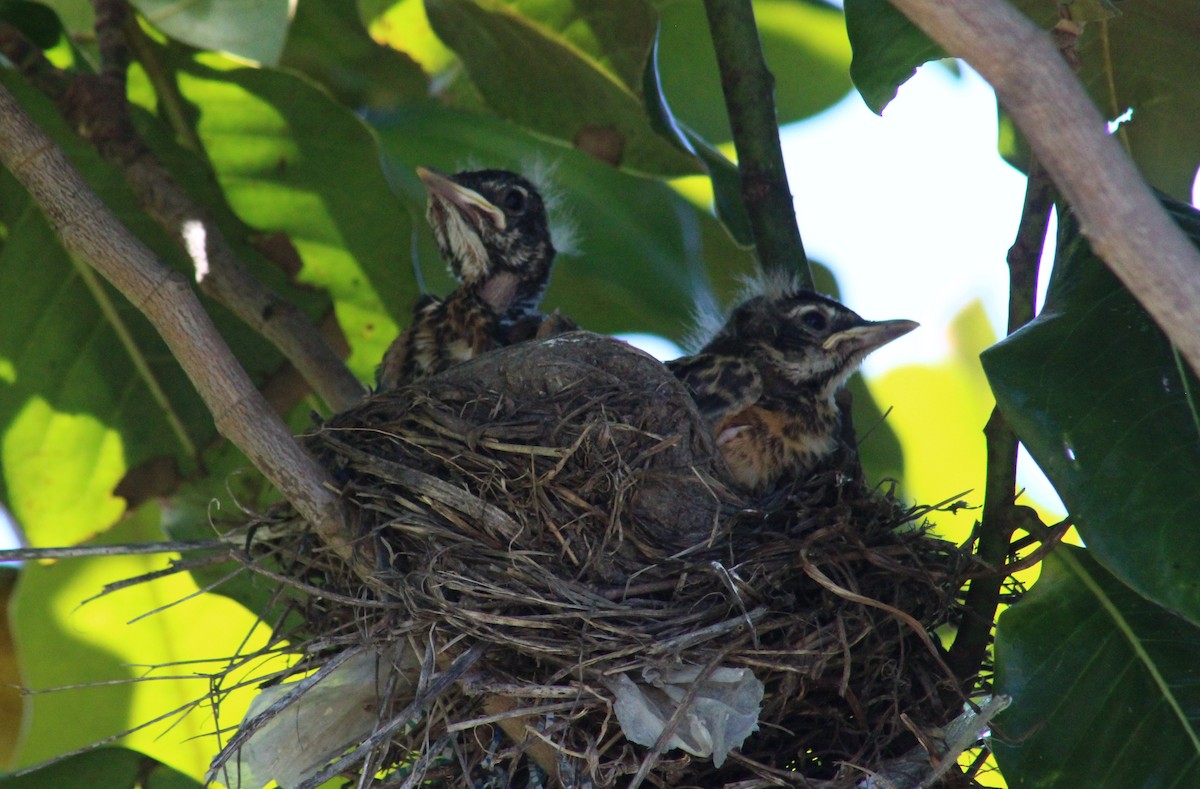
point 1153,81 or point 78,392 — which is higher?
point 1153,81

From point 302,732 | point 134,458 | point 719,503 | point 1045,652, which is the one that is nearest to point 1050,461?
point 1045,652

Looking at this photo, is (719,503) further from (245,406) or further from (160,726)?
(160,726)

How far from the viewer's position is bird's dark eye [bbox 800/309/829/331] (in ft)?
9.14

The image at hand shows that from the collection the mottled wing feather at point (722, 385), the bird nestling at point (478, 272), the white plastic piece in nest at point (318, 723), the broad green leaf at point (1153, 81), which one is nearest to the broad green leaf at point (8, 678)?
the bird nestling at point (478, 272)

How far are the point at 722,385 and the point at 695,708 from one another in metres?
0.85

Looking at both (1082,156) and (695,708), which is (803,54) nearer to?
(695,708)

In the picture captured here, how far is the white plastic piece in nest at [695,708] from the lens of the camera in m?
1.89

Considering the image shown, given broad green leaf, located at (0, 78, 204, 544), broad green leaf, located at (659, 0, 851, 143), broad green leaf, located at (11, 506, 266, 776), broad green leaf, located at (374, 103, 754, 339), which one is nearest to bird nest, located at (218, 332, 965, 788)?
broad green leaf, located at (374, 103, 754, 339)

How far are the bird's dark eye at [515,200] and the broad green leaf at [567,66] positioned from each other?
0.29 m

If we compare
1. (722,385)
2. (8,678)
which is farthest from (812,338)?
(8,678)

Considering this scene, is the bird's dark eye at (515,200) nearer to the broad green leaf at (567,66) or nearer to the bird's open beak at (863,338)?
the broad green leaf at (567,66)

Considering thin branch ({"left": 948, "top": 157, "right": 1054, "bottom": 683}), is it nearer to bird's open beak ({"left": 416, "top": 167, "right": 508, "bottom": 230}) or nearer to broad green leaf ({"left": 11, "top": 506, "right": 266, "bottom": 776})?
bird's open beak ({"left": 416, "top": 167, "right": 508, "bottom": 230})

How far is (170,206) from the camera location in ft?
9.12

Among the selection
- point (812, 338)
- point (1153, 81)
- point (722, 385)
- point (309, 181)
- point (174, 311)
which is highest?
point (1153, 81)
